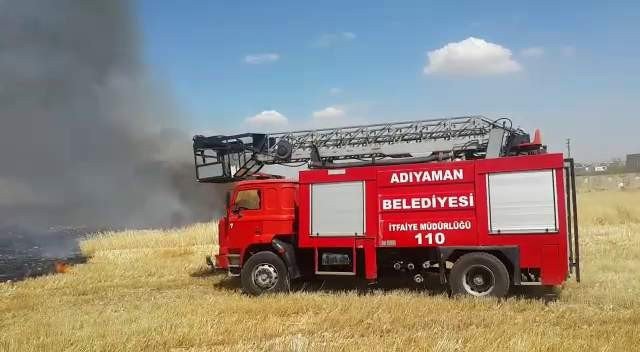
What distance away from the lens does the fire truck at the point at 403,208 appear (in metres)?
9.50

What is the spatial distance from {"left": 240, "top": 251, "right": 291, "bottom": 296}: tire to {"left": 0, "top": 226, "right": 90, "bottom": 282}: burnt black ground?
31.1ft

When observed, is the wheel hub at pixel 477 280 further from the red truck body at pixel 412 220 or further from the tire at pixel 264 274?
the tire at pixel 264 274

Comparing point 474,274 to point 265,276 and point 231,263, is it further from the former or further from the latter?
point 231,263

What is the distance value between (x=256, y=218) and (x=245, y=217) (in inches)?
10.4

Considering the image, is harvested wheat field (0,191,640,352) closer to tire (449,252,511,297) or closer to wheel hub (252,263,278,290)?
tire (449,252,511,297)

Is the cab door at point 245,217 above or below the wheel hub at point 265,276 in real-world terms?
above

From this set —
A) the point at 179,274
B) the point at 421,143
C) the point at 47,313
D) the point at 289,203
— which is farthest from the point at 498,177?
the point at 179,274

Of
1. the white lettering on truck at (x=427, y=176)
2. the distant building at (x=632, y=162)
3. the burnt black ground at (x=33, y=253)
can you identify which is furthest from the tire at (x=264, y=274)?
the distant building at (x=632, y=162)

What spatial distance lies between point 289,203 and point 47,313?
15.5 ft

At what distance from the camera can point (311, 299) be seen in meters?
9.78

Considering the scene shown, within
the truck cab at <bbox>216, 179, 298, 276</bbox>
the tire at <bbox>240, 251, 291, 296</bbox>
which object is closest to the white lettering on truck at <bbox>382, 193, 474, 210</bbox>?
the truck cab at <bbox>216, 179, 298, 276</bbox>

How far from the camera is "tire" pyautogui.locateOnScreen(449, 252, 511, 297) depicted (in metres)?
9.64

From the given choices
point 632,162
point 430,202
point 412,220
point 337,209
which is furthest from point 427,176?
point 632,162

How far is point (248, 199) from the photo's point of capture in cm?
1185
